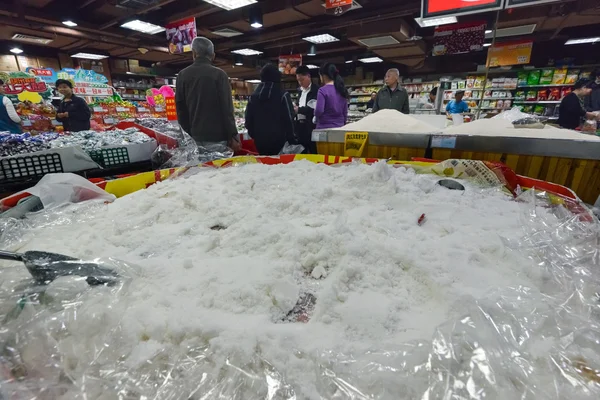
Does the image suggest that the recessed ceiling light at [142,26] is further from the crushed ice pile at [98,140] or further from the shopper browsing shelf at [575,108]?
the shopper browsing shelf at [575,108]

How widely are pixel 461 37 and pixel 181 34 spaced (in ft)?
18.1

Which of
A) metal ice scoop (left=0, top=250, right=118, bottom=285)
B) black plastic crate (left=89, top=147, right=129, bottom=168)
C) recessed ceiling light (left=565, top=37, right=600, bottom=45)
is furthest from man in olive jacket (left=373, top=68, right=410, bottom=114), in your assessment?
recessed ceiling light (left=565, top=37, right=600, bottom=45)

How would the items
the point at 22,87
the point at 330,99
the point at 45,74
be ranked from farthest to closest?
the point at 45,74, the point at 22,87, the point at 330,99

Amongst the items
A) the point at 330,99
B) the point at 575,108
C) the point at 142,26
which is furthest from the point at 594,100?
the point at 142,26

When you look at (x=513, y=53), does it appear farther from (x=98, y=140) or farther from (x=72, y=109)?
(x=72, y=109)

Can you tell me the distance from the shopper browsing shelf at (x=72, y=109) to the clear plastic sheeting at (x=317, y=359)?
13.7 ft

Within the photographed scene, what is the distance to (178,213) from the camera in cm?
120

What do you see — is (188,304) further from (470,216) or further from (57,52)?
(57,52)

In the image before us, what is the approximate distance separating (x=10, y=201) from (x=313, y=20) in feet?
20.3

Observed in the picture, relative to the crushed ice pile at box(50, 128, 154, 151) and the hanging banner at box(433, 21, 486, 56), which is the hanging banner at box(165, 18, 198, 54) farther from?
the hanging banner at box(433, 21, 486, 56)

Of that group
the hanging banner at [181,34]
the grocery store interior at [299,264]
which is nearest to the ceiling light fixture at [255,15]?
the hanging banner at [181,34]

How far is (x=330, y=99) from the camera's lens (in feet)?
10.2

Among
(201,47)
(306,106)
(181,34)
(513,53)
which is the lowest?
(306,106)

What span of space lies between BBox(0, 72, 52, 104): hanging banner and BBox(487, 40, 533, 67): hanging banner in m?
9.11
